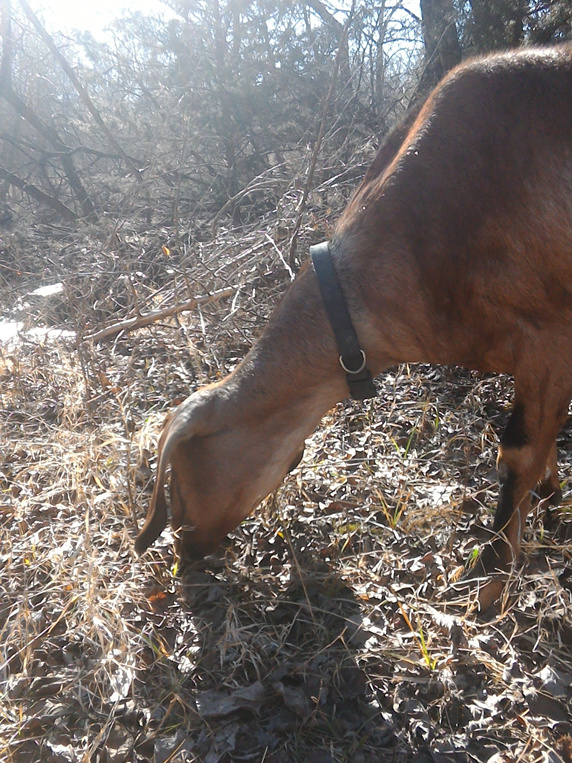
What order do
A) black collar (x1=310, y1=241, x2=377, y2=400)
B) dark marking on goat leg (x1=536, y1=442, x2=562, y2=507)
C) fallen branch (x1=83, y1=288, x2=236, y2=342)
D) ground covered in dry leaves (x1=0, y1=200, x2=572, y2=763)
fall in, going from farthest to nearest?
fallen branch (x1=83, y1=288, x2=236, y2=342) → dark marking on goat leg (x1=536, y1=442, x2=562, y2=507) → black collar (x1=310, y1=241, x2=377, y2=400) → ground covered in dry leaves (x1=0, y1=200, x2=572, y2=763)

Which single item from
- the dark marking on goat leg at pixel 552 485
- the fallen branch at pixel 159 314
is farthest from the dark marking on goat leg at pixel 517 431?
the fallen branch at pixel 159 314

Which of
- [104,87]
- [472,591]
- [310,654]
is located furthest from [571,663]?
[104,87]

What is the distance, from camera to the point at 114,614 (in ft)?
9.12

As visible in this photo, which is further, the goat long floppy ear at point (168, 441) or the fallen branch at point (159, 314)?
the fallen branch at point (159, 314)

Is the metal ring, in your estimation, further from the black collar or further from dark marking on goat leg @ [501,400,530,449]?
dark marking on goat leg @ [501,400,530,449]

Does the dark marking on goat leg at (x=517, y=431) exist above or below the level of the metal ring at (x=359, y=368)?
below

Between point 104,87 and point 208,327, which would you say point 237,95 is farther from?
point 208,327

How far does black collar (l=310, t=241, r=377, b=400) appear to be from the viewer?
256 cm

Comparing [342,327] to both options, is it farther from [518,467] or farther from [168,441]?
[518,467]

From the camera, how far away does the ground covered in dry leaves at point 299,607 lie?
2.31 m

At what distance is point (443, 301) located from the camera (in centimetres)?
252

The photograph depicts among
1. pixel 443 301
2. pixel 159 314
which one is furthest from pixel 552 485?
pixel 159 314

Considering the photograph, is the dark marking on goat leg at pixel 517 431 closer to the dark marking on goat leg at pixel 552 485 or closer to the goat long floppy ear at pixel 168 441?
the dark marking on goat leg at pixel 552 485

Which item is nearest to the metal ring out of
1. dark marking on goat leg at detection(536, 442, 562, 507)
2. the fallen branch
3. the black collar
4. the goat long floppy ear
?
the black collar
